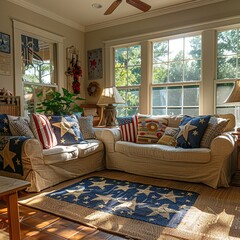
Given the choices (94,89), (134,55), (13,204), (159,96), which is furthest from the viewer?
(94,89)

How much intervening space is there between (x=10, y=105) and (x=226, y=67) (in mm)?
3444

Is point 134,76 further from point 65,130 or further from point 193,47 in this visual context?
point 65,130

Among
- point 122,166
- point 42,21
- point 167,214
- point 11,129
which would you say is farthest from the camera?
point 42,21

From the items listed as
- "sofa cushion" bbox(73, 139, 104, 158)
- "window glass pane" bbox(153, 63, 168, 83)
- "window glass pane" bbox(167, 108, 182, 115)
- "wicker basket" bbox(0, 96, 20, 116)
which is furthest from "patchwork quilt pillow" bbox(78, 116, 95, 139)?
"window glass pane" bbox(153, 63, 168, 83)

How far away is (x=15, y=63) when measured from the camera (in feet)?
12.4

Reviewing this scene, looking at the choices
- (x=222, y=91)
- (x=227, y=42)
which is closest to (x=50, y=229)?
(x=222, y=91)

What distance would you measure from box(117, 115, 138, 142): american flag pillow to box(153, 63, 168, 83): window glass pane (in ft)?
3.75

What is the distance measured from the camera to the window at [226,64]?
3.71m

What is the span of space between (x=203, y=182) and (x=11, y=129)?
2.37 m

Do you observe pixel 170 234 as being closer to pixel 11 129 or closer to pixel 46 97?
pixel 11 129

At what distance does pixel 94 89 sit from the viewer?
16.4ft

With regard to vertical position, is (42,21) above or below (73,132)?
above

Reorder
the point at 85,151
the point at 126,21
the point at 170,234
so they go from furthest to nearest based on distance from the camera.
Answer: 1. the point at 126,21
2. the point at 85,151
3. the point at 170,234

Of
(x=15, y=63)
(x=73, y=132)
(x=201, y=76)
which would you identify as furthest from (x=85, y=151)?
(x=201, y=76)
